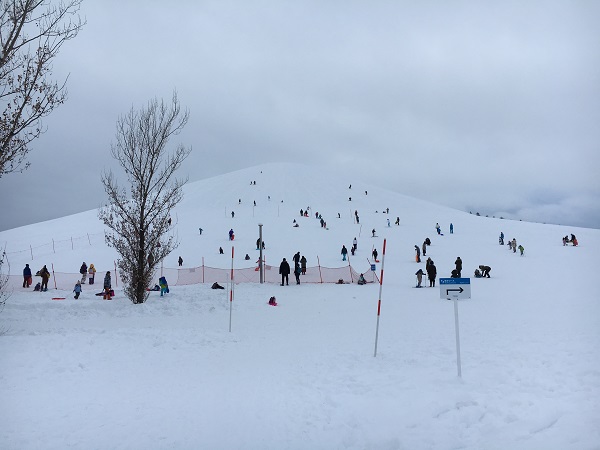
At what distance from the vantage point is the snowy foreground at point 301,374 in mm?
6000

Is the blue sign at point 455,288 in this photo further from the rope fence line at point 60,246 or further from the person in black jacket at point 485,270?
the rope fence line at point 60,246

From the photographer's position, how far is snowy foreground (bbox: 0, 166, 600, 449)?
19.7 ft

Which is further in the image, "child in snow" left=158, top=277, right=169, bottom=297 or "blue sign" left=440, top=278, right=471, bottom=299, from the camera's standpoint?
"child in snow" left=158, top=277, right=169, bottom=297

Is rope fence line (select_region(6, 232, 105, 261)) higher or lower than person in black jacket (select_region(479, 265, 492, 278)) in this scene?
higher

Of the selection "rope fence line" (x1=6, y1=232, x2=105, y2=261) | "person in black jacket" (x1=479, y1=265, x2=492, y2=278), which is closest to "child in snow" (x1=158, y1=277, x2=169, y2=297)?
"person in black jacket" (x1=479, y1=265, x2=492, y2=278)

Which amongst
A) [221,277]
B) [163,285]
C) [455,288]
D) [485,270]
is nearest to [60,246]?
[221,277]

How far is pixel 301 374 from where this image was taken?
9008 millimetres

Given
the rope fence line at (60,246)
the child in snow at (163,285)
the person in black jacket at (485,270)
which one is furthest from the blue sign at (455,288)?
the rope fence line at (60,246)

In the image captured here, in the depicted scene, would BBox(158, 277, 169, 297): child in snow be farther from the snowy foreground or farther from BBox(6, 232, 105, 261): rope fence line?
BBox(6, 232, 105, 261): rope fence line

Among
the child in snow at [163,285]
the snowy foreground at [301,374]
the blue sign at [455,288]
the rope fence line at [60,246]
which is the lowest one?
the snowy foreground at [301,374]

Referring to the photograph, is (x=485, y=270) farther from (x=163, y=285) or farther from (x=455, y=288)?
(x=163, y=285)

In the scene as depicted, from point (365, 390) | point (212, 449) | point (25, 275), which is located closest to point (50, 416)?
point (212, 449)

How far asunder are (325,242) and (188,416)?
38711mm

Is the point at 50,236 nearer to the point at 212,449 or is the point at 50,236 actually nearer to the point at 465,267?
the point at 465,267
